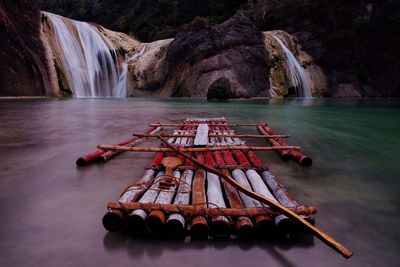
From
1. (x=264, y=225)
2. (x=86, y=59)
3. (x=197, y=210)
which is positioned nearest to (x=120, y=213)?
(x=197, y=210)

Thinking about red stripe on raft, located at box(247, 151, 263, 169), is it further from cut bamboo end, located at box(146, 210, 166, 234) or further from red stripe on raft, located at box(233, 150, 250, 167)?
cut bamboo end, located at box(146, 210, 166, 234)

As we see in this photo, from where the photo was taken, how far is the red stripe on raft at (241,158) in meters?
5.68

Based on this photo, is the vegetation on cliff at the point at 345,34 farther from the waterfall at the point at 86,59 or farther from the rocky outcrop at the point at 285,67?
the waterfall at the point at 86,59

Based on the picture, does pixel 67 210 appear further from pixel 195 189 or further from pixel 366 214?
pixel 366 214

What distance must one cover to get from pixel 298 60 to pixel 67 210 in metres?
49.2

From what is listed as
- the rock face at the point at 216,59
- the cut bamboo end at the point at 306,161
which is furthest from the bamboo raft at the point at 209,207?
the rock face at the point at 216,59

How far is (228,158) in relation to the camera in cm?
614

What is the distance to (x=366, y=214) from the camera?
13.5 feet

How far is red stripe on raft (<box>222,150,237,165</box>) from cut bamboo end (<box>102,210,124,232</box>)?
8.94ft

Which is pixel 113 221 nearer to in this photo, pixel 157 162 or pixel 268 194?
pixel 268 194

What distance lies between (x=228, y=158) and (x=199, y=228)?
114 inches

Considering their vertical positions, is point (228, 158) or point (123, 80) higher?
point (123, 80)

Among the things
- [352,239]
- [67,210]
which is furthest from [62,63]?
[352,239]

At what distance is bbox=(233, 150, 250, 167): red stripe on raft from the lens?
18.6 ft
